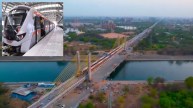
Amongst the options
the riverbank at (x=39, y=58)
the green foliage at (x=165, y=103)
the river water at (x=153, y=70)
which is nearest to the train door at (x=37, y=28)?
the green foliage at (x=165, y=103)

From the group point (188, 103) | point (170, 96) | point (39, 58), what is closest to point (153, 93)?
point (170, 96)

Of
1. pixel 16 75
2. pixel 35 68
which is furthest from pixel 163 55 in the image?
pixel 16 75

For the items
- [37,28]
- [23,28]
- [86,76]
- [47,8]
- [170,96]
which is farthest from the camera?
[86,76]

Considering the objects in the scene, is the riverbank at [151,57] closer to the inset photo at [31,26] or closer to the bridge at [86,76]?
the bridge at [86,76]

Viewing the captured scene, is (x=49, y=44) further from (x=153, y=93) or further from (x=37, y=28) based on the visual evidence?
(x=153, y=93)

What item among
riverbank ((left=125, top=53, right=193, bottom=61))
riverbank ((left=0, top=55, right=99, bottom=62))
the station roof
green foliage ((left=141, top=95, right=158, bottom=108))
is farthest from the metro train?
riverbank ((left=125, top=53, right=193, bottom=61))

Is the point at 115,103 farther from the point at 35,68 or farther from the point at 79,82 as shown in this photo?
the point at 35,68

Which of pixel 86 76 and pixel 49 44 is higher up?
pixel 49 44
